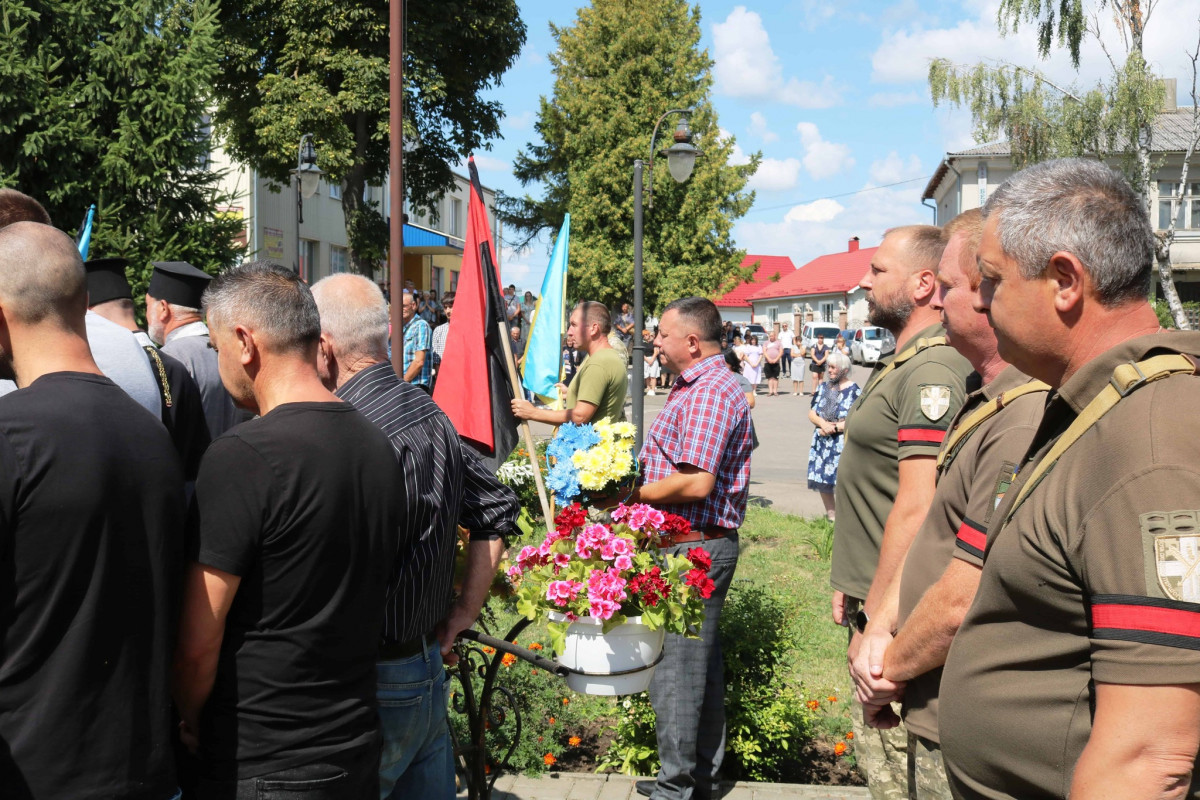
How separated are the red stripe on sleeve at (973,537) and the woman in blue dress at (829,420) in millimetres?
7113

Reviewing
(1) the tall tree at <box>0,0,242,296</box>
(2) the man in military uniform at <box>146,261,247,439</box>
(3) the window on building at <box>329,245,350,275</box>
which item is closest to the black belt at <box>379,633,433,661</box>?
(2) the man in military uniform at <box>146,261,247,439</box>

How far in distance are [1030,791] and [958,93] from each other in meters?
27.6

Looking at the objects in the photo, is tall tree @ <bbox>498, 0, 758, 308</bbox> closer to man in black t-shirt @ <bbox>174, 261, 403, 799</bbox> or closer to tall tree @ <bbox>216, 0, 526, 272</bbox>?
tall tree @ <bbox>216, 0, 526, 272</bbox>

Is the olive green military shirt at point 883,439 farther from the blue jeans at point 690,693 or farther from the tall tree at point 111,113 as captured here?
the tall tree at point 111,113

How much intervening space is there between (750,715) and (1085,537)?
3.30 m

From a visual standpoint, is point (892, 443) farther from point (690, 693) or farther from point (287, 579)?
point (287, 579)

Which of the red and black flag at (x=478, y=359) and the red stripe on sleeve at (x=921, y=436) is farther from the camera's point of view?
the red and black flag at (x=478, y=359)

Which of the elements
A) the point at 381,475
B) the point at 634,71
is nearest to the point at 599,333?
the point at 381,475

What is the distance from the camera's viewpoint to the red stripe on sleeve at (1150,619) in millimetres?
1281

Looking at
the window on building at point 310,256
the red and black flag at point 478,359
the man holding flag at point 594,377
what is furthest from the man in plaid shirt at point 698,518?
the window on building at point 310,256

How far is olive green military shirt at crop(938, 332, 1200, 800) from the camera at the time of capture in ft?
4.28

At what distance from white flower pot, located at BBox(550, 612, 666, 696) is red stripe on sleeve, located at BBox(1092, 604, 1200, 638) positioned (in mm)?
1994

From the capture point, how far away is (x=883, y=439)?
3150 millimetres

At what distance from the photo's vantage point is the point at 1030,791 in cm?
167
